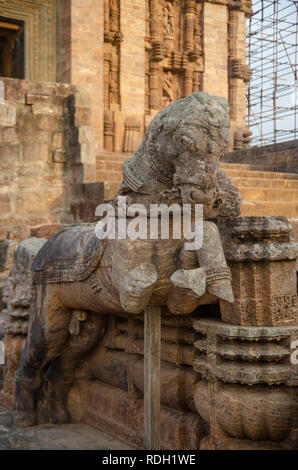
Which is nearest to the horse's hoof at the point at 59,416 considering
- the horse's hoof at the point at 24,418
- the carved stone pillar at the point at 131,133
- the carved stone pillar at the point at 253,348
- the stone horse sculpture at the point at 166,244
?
the horse's hoof at the point at 24,418

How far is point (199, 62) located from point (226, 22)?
150 centimetres

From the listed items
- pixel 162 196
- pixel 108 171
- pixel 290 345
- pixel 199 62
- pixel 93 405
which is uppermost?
pixel 199 62

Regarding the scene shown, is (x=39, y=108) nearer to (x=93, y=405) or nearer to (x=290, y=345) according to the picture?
(x=93, y=405)

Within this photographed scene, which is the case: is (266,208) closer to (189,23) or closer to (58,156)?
(58,156)

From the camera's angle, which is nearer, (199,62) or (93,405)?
(93,405)

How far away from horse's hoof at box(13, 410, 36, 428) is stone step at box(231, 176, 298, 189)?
4.91 metres

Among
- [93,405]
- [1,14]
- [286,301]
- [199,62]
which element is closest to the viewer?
[286,301]

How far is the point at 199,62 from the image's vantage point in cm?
1612

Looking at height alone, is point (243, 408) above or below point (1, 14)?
below

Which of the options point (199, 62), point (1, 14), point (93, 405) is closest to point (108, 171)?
point (93, 405)

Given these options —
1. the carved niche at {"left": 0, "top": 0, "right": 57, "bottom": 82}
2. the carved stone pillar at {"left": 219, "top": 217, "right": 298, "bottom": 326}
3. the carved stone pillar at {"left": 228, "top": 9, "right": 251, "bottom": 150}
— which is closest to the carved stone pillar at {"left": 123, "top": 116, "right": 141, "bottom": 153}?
the carved niche at {"left": 0, "top": 0, "right": 57, "bottom": 82}

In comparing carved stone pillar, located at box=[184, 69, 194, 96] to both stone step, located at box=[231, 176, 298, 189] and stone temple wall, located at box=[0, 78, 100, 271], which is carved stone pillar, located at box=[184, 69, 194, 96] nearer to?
stone step, located at box=[231, 176, 298, 189]

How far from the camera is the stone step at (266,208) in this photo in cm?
596

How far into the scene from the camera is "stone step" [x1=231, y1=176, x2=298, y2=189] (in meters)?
8.05
